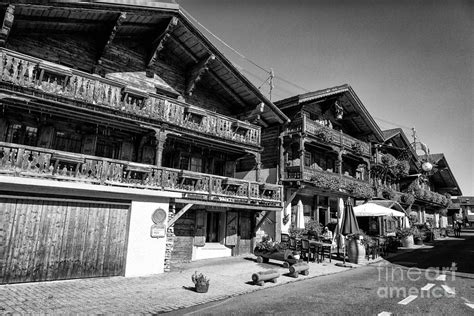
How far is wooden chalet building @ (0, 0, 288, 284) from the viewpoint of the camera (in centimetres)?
1025

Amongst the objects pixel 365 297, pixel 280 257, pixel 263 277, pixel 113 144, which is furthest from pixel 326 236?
pixel 113 144

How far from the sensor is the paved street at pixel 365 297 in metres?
7.84

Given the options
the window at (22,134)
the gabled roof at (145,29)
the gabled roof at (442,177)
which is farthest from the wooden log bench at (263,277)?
the gabled roof at (442,177)

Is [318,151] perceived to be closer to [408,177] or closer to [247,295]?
[247,295]

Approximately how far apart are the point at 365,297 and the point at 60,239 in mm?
9757

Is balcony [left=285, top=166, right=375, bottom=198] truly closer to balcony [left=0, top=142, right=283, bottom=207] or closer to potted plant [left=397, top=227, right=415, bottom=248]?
potted plant [left=397, top=227, right=415, bottom=248]

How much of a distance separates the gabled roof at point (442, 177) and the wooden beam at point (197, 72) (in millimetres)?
34898

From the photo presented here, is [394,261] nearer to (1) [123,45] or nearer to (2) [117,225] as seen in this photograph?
(2) [117,225]

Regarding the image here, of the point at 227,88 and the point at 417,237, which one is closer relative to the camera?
the point at 227,88

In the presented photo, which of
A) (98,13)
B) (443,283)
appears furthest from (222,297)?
(98,13)

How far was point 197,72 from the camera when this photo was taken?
17172 millimetres

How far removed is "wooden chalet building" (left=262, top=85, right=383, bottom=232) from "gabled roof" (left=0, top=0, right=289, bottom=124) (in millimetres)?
2498

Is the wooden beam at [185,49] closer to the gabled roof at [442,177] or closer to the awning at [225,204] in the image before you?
the awning at [225,204]

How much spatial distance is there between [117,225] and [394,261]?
14488mm
